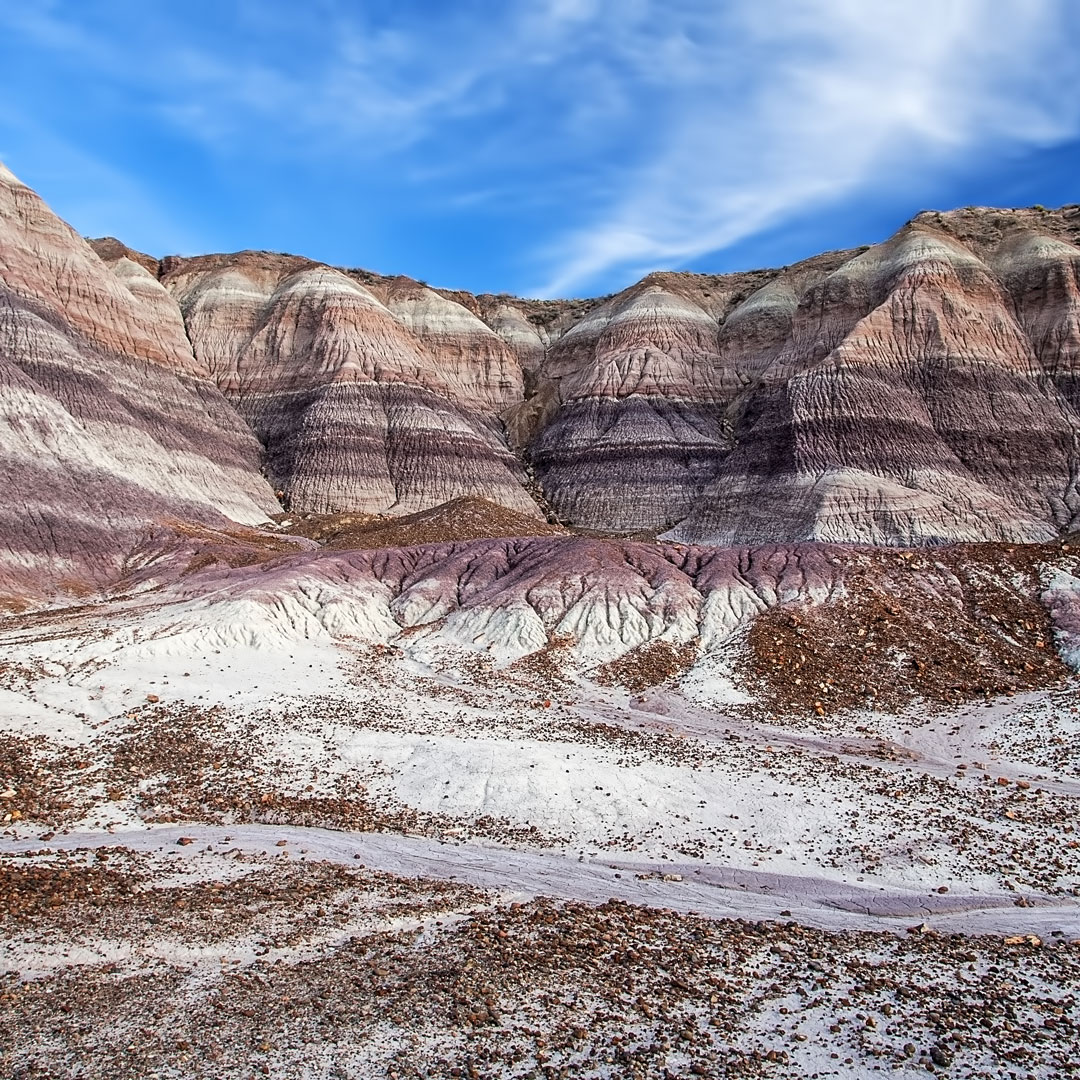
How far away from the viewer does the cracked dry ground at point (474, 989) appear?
797 cm

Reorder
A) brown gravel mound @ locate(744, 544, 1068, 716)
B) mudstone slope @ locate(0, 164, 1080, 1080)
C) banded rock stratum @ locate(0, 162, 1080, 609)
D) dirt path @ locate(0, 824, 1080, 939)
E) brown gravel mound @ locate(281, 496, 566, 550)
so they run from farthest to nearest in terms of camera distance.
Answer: banded rock stratum @ locate(0, 162, 1080, 609)
brown gravel mound @ locate(281, 496, 566, 550)
brown gravel mound @ locate(744, 544, 1068, 716)
dirt path @ locate(0, 824, 1080, 939)
mudstone slope @ locate(0, 164, 1080, 1080)

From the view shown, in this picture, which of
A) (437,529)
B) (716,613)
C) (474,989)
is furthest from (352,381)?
(474,989)

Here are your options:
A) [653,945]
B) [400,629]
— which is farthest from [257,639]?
[653,945]

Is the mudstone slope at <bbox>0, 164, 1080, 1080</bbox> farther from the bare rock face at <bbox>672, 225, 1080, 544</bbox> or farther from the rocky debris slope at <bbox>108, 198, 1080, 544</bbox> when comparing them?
the rocky debris slope at <bbox>108, 198, 1080, 544</bbox>

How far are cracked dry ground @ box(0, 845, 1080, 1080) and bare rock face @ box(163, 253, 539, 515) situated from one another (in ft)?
186

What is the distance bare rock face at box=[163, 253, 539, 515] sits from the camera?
2712 inches

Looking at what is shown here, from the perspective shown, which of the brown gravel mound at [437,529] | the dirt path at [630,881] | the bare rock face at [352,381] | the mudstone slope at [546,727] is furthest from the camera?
the bare rock face at [352,381]

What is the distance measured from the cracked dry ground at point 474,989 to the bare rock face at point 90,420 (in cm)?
3247

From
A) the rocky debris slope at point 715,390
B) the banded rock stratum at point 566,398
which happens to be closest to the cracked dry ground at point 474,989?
the banded rock stratum at point 566,398

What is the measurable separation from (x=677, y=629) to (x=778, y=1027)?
2091 centimetres

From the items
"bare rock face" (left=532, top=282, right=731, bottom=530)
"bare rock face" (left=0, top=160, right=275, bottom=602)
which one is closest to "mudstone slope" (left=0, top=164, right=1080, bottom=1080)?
"bare rock face" (left=0, top=160, right=275, bottom=602)

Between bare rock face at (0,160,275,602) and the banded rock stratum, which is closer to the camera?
bare rock face at (0,160,275,602)

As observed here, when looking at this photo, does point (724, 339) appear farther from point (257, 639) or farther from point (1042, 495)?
point (257, 639)

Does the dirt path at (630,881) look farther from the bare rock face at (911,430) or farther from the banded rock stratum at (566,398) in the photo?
the bare rock face at (911,430)
